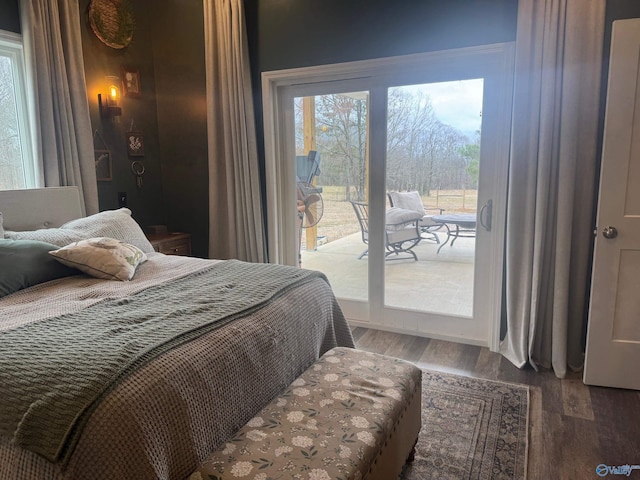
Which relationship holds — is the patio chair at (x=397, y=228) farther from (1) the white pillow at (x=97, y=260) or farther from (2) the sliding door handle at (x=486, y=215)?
(1) the white pillow at (x=97, y=260)

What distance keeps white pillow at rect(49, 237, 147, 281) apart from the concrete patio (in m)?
1.72

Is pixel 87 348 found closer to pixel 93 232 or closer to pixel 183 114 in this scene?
pixel 93 232

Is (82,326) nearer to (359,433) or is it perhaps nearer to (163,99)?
(359,433)

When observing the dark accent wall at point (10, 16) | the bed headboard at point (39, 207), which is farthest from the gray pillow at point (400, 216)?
the dark accent wall at point (10, 16)

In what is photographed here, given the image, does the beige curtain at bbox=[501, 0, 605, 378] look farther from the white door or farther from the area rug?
the area rug

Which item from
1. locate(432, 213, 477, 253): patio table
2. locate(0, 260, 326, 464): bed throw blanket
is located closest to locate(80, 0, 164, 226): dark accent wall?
locate(0, 260, 326, 464): bed throw blanket

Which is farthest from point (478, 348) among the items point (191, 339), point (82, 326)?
point (82, 326)

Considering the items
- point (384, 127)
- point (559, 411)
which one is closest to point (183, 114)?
point (384, 127)

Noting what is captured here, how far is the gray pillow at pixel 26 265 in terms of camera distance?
81.8 inches

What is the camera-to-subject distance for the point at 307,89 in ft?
11.6

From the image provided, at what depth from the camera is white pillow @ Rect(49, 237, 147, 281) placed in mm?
2303

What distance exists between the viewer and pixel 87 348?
140cm

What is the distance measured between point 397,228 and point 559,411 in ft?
5.22

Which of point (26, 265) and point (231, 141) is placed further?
point (231, 141)
